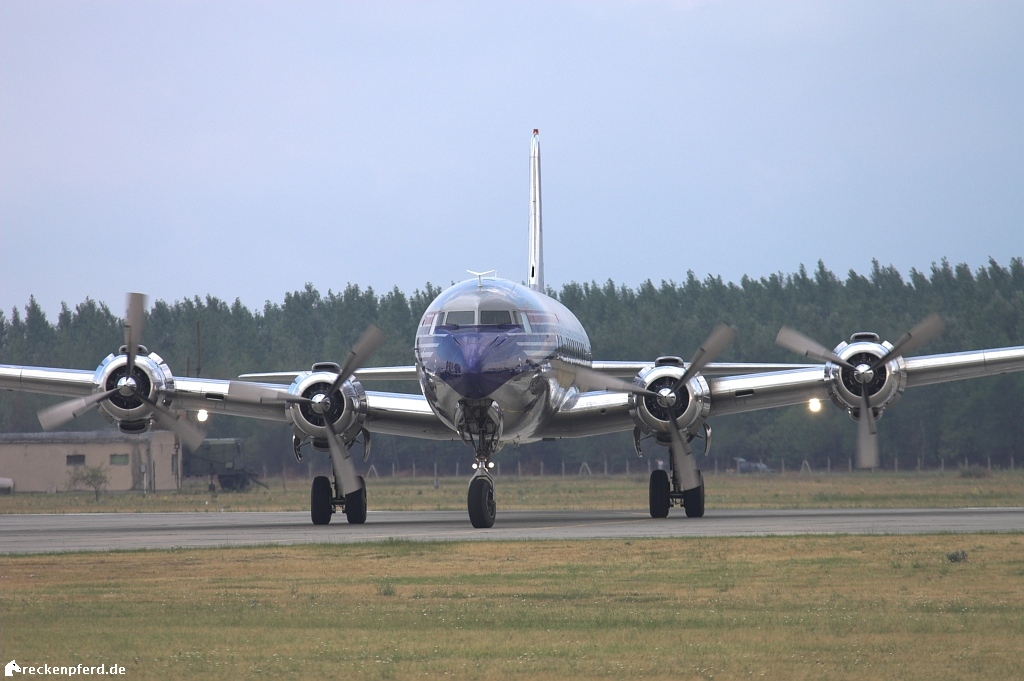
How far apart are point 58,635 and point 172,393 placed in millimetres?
15341

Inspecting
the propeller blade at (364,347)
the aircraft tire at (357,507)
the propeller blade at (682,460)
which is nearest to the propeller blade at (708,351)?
the propeller blade at (682,460)

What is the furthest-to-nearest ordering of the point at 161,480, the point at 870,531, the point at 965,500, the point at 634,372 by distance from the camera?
the point at 161,480 → the point at 965,500 → the point at 634,372 → the point at 870,531

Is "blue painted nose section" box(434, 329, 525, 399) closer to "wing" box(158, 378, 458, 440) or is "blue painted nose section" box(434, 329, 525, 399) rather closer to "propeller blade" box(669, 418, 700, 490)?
"wing" box(158, 378, 458, 440)

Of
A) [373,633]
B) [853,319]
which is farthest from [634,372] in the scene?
[853,319]

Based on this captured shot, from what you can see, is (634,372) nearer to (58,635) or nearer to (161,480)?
(58,635)

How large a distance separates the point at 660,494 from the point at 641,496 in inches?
592

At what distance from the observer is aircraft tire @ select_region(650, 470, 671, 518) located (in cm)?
2786

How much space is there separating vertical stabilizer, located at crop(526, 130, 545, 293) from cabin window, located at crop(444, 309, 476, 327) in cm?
1132

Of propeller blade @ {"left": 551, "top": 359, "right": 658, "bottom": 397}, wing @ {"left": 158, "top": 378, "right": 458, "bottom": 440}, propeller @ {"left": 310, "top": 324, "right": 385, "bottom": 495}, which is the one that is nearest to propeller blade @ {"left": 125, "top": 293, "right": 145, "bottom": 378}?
wing @ {"left": 158, "top": 378, "right": 458, "bottom": 440}

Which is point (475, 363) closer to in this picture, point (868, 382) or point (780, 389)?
point (780, 389)

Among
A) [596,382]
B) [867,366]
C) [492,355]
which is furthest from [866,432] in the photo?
[492,355]

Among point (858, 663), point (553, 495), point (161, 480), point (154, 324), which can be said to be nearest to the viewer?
point (858, 663)

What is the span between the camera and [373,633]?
11.6m

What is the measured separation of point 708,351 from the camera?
2569cm
